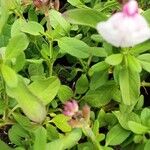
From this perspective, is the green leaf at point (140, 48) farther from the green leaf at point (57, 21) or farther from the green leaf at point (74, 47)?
the green leaf at point (57, 21)

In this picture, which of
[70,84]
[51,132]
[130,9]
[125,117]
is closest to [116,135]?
→ [125,117]

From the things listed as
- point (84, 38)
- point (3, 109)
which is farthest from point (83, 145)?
point (84, 38)

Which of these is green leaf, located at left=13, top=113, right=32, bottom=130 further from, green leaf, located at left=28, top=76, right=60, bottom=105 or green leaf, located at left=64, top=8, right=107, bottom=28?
green leaf, located at left=64, top=8, right=107, bottom=28

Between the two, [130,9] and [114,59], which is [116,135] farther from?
[130,9]

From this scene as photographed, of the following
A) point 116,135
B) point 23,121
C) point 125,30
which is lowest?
point 116,135

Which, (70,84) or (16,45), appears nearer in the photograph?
(16,45)

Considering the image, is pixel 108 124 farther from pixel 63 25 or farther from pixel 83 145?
pixel 63 25

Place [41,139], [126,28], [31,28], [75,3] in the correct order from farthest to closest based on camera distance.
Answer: [75,3] → [31,28] → [41,139] → [126,28]

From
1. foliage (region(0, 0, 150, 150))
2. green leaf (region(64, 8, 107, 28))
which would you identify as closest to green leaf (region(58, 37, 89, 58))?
foliage (region(0, 0, 150, 150))
